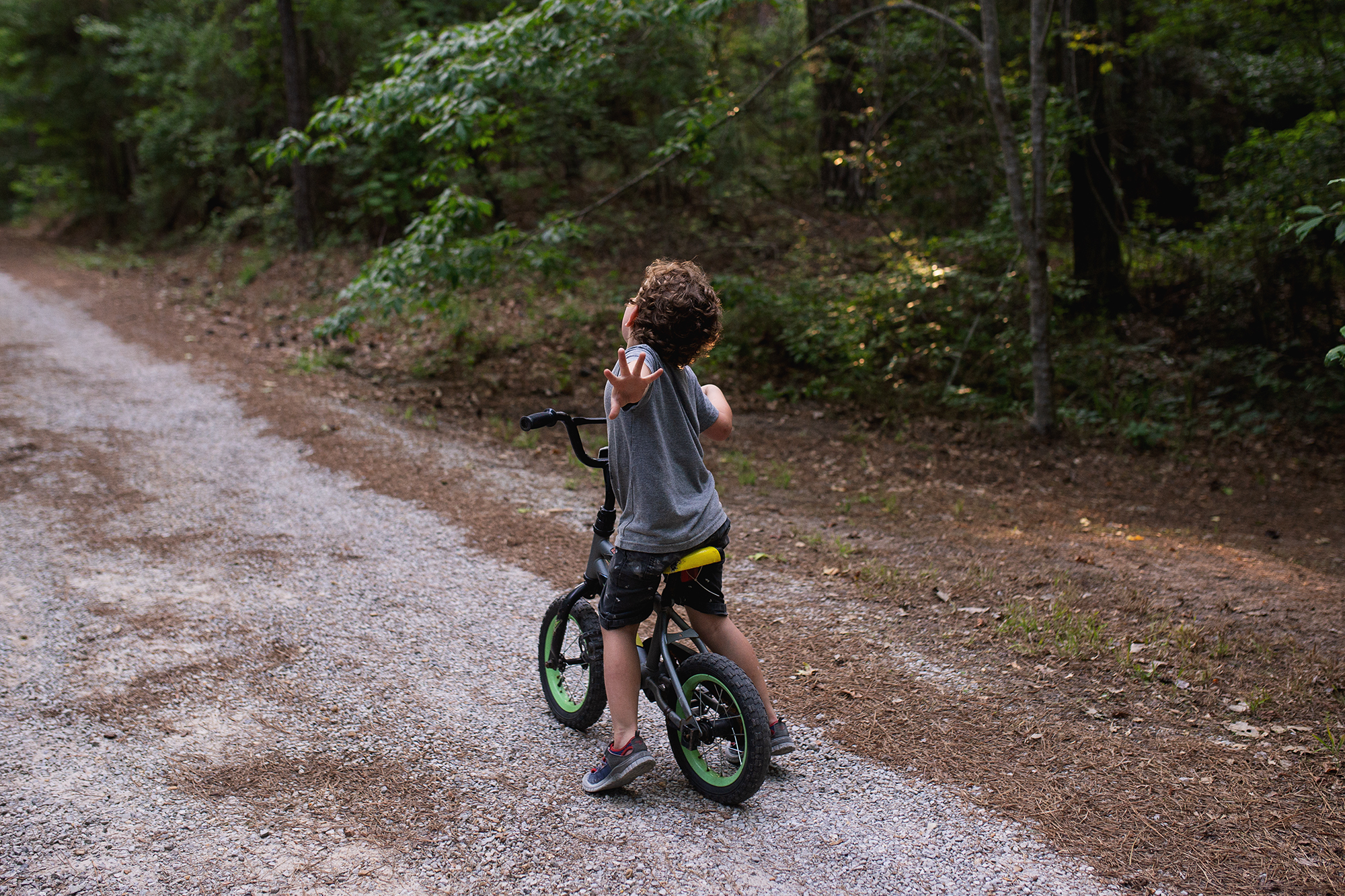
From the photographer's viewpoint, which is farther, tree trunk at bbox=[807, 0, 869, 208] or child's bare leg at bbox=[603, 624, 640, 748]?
tree trunk at bbox=[807, 0, 869, 208]

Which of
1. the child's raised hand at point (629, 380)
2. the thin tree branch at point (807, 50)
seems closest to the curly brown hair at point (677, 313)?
the child's raised hand at point (629, 380)

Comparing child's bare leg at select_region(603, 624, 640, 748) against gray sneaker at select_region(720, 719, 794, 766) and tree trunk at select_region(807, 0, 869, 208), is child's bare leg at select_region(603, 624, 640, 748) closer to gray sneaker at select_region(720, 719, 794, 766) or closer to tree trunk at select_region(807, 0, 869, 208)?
gray sneaker at select_region(720, 719, 794, 766)

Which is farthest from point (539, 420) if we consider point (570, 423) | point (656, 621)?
Result: point (656, 621)

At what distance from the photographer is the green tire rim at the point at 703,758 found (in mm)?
2865

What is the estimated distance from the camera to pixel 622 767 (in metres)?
2.95

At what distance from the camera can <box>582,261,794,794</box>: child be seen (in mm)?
2686

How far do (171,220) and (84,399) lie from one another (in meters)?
13.7

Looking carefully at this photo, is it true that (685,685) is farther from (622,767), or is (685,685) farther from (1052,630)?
(1052,630)

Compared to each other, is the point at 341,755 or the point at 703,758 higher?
the point at 703,758

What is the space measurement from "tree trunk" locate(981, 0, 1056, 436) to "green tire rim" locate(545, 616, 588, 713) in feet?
21.5

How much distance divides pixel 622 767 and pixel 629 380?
1.37 meters

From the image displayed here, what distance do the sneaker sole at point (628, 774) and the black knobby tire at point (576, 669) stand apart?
0.37m

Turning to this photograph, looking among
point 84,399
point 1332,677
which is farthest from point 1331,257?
point 84,399

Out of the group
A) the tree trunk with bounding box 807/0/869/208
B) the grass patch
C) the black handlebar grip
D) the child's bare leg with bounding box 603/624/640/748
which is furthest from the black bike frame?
the tree trunk with bounding box 807/0/869/208
